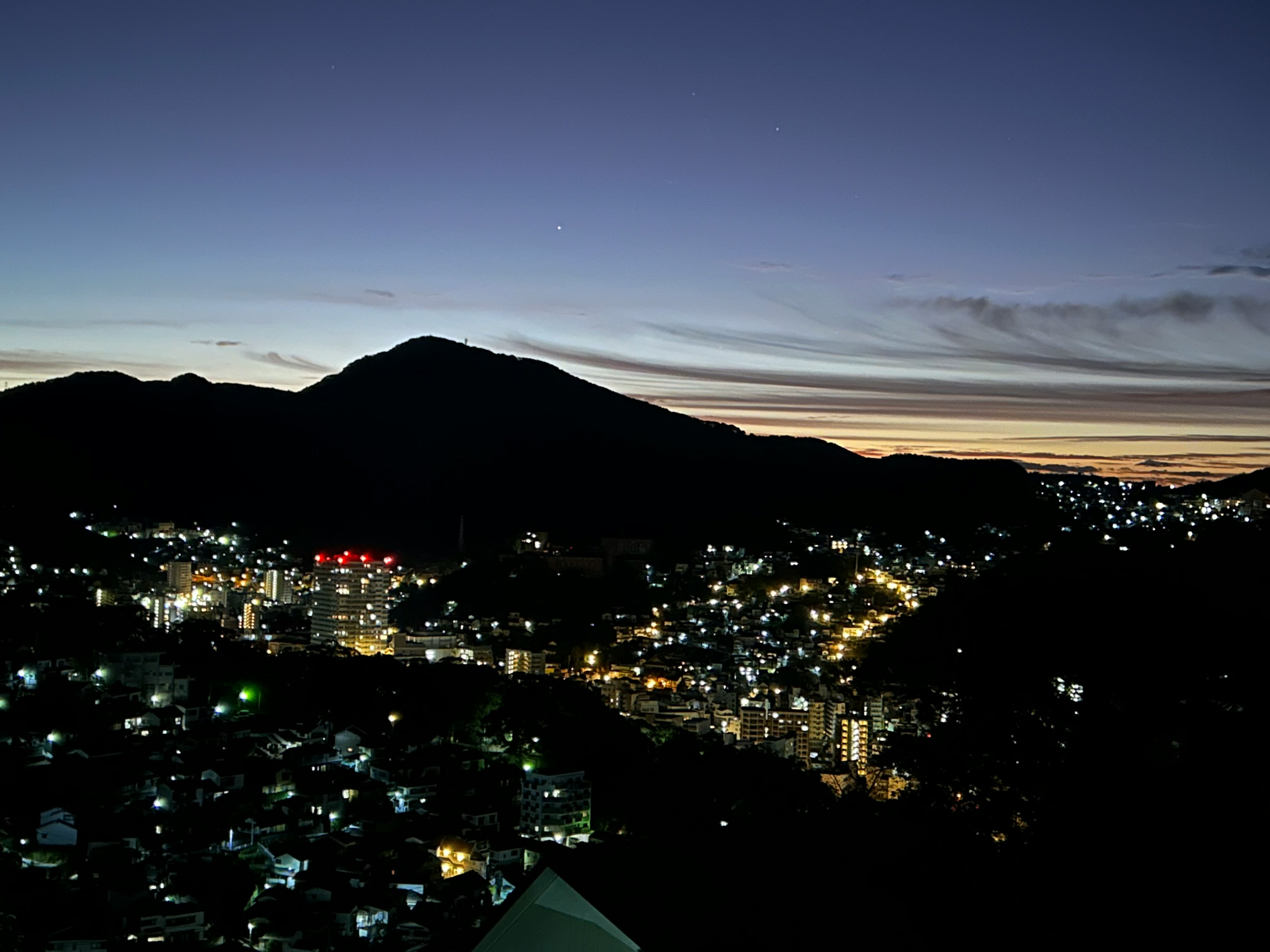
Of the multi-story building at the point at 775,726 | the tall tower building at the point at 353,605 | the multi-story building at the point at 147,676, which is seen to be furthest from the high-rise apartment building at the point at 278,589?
the multi-story building at the point at 775,726

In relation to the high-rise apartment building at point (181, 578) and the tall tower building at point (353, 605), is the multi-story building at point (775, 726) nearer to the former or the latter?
the tall tower building at point (353, 605)

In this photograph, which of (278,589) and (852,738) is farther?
(278,589)

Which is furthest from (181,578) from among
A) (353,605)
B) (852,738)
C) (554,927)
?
(554,927)

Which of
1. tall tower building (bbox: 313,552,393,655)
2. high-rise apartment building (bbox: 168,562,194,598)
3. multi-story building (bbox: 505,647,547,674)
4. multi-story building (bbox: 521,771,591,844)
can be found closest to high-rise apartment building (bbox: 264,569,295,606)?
tall tower building (bbox: 313,552,393,655)

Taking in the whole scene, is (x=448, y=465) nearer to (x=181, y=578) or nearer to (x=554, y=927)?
(x=181, y=578)

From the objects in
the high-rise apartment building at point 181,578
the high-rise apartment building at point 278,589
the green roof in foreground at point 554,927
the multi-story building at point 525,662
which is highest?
the green roof in foreground at point 554,927

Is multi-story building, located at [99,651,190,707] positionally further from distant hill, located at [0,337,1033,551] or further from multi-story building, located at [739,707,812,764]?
distant hill, located at [0,337,1033,551]
